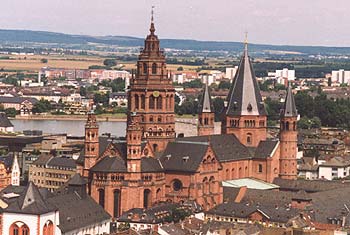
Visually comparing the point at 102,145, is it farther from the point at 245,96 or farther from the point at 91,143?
the point at 245,96

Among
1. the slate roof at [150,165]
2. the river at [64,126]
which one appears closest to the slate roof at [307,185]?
the slate roof at [150,165]

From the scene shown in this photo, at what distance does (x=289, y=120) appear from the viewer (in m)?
64.1

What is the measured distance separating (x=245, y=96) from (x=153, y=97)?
25.5ft

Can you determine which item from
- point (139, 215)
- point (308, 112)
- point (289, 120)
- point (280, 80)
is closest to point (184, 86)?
point (280, 80)

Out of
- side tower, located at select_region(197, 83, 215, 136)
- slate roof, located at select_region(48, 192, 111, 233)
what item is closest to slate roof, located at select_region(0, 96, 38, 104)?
side tower, located at select_region(197, 83, 215, 136)

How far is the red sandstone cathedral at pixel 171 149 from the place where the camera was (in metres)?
54.1

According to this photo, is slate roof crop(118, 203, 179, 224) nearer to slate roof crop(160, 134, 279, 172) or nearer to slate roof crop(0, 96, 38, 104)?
slate roof crop(160, 134, 279, 172)

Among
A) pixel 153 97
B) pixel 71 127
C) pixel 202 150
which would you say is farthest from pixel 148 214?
pixel 71 127

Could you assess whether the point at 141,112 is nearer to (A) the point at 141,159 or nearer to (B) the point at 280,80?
(A) the point at 141,159

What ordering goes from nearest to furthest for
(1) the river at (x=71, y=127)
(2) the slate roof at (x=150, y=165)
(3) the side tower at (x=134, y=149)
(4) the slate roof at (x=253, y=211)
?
(4) the slate roof at (x=253, y=211) < (3) the side tower at (x=134, y=149) < (2) the slate roof at (x=150, y=165) < (1) the river at (x=71, y=127)

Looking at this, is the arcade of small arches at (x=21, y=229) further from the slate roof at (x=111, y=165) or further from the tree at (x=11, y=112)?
the tree at (x=11, y=112)

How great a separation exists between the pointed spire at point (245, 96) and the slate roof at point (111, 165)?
38.4 feet

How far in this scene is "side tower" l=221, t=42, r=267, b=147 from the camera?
63688mm

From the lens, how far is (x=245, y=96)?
209ft
